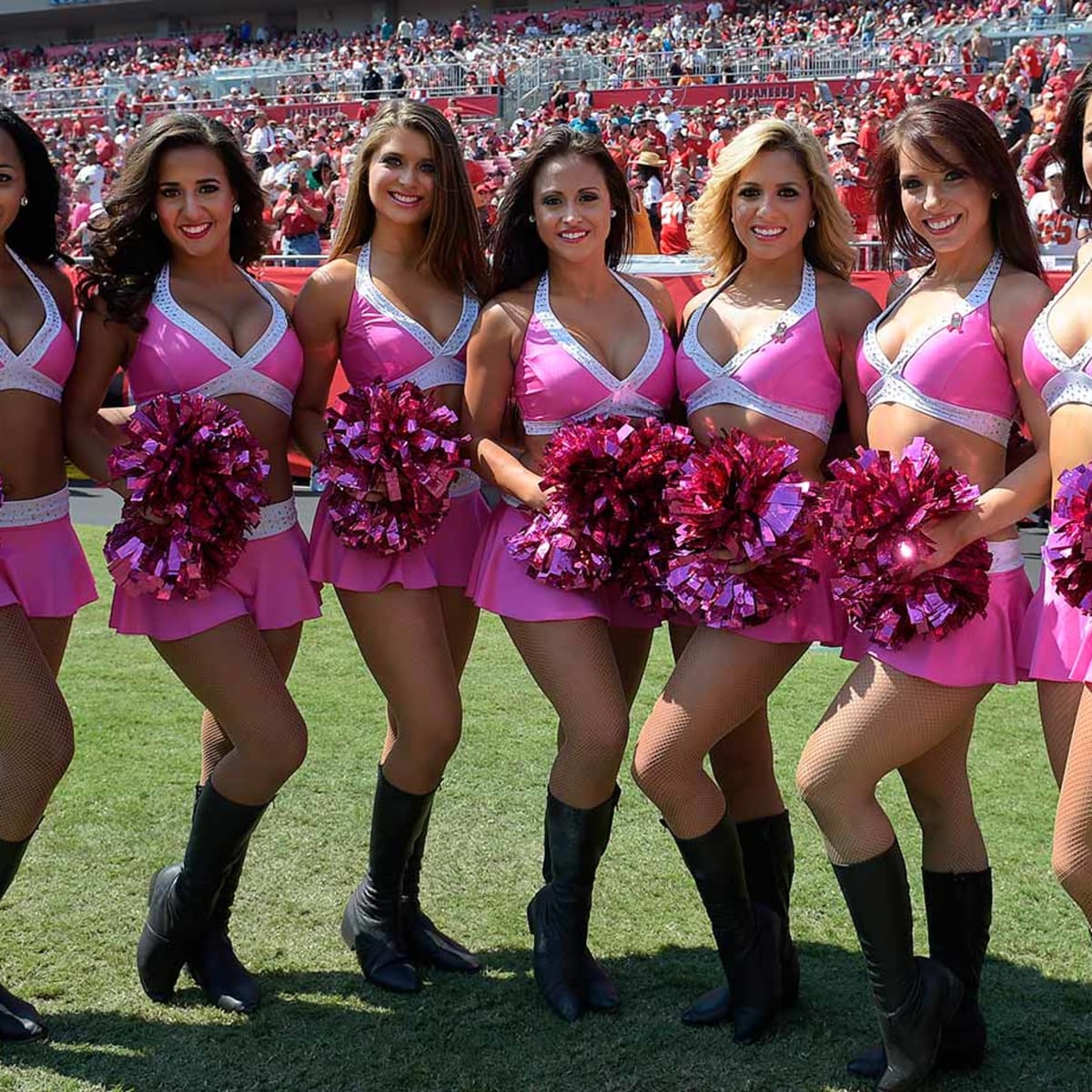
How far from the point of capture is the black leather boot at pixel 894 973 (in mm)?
2541

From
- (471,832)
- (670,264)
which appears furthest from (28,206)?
(670,264)

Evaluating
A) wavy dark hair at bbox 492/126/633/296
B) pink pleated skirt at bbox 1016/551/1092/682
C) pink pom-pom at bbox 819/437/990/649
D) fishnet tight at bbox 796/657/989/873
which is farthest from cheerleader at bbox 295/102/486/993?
pink pleated skirt at bbox 1016/551/1092/682

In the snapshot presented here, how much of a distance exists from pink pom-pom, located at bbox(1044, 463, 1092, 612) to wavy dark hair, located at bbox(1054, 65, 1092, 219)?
2.29 ft

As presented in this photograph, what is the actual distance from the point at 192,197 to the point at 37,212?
384mm

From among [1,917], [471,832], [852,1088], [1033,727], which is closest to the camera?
[852,1088]

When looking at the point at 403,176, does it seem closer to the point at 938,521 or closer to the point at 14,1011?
the point at 938,521

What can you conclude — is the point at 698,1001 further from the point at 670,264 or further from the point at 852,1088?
the point at 670,264

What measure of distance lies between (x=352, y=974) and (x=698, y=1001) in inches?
33.1

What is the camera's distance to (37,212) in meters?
3.09

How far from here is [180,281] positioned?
310 centimetres

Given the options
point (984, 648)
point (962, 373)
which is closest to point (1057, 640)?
point (984, 648)

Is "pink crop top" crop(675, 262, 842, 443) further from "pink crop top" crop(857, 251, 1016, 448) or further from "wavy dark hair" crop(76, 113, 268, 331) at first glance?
"wavy dark hair" crop(76, 113, 268, 331)

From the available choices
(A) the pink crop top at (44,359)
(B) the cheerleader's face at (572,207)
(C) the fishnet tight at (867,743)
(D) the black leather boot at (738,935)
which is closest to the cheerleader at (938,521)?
(C) the fishnet tight at (867,743)

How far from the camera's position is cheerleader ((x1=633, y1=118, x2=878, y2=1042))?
2723mm
